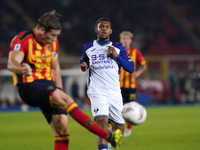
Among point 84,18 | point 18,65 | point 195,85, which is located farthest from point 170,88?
point 18,65

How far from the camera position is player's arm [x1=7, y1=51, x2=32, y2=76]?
3.95m

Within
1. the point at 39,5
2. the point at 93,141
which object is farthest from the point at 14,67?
the point at 39,5

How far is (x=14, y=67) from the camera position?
4047 mm

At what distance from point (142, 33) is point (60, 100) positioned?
23.1 m

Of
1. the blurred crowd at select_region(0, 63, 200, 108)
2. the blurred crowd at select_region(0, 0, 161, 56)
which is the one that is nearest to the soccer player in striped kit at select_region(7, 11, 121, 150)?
the blurred crowd at select_region(0, 63, 200, 108)

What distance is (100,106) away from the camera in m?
5.04

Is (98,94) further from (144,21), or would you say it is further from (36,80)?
(144,21)

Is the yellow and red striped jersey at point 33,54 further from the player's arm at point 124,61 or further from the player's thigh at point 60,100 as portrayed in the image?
the player's arm at point 124,61

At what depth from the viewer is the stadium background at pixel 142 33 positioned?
21922 millimetres

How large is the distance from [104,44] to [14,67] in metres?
1.72

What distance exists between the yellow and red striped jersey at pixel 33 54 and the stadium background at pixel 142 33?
16174mm

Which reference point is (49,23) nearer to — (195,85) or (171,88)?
(171,88)

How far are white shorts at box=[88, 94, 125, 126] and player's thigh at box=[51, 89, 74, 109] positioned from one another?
99 cm

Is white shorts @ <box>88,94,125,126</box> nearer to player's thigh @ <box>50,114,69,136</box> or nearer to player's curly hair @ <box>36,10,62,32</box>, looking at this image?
player's thigh @ <box>50,114,69,136</box>
